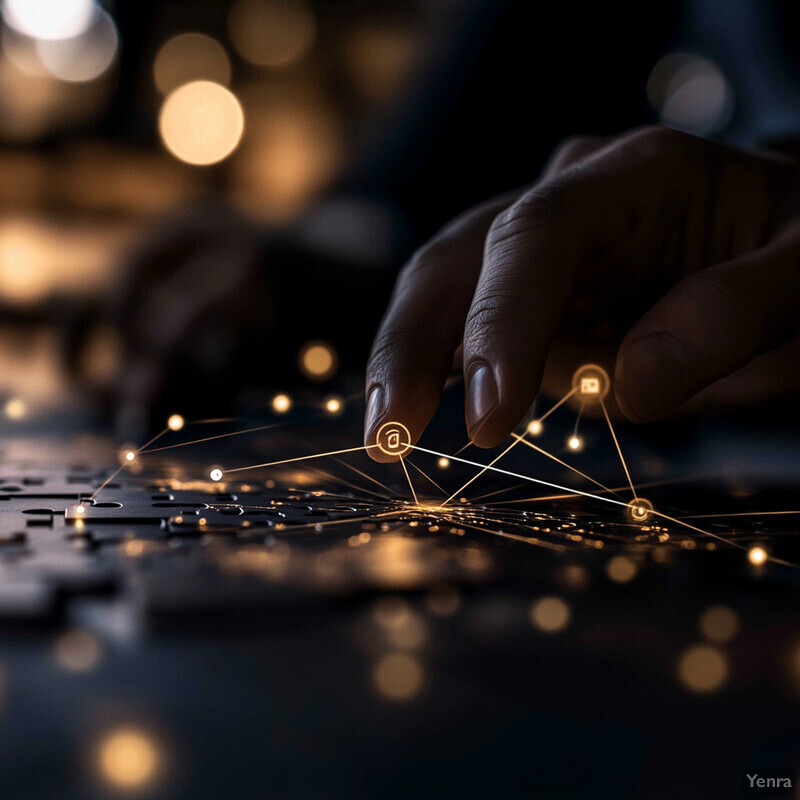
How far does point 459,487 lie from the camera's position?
27.8 inches

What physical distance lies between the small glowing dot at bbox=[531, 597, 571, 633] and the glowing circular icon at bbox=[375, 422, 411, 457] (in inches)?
12.7

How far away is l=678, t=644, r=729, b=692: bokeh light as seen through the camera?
0.81ft

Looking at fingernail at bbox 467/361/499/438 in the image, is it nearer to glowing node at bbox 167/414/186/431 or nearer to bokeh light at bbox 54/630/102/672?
bokeh light at bbox 54/630/102/672

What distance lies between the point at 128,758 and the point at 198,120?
3.90m

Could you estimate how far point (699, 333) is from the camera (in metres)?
0.68

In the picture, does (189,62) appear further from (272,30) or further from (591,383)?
(591,383)

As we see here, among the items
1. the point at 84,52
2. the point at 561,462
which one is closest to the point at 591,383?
the point at 561,462

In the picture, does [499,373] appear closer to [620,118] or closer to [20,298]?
[620,118]

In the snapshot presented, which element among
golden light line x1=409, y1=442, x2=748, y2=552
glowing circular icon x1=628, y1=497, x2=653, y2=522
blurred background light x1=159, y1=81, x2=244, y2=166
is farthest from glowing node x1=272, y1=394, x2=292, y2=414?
blurred background light x1=159, y1=81, x2=244, y2=166

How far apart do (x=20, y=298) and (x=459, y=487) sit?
345 centimetres

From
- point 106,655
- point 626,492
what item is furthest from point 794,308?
point 106,655

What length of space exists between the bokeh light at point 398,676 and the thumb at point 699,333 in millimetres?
475

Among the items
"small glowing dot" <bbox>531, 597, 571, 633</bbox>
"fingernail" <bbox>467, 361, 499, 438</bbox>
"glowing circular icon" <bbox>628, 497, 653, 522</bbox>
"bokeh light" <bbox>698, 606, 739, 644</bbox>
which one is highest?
"fingernail" <bbox>467, 361, 499, 438</bbox>

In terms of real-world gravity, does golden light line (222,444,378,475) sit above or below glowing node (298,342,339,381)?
below
